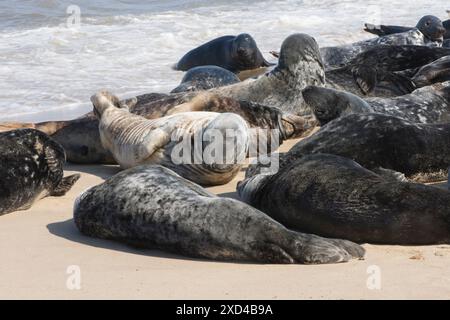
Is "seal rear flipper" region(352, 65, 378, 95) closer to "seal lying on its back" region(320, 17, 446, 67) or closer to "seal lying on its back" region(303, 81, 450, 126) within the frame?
"seal lying on its back" region(303, 81, 450, 126)

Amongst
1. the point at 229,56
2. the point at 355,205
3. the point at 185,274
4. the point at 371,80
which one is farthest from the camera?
the point at 229,56

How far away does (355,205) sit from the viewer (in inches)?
187

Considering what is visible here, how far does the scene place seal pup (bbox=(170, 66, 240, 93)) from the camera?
1010 centimetres

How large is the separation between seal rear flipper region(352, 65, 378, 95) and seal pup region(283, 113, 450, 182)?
2.81 m

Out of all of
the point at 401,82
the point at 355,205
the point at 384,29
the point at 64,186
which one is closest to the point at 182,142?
the point at 64,186

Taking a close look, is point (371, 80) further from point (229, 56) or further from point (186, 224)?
point (229, 56)

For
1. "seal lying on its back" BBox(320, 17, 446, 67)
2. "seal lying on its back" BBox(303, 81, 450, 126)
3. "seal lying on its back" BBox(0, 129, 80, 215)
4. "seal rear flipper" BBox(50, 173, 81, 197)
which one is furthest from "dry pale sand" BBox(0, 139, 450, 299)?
"seal lying on its back" BBox(320, 17, 446, 67)

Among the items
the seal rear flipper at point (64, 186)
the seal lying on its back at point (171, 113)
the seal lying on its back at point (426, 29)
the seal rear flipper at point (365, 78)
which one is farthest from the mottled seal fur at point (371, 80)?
the seal lying on its back at point (426, 29)

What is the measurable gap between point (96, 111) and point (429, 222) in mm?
3559

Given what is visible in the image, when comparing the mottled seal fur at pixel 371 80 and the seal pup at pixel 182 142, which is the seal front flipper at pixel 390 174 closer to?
the seal pup at pixel 182 142

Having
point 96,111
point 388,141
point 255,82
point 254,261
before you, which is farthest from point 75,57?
point 254,261

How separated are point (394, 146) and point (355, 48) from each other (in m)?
6.41

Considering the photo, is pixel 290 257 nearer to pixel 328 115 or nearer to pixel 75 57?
pixel 328 115

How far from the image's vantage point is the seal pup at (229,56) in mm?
13383
